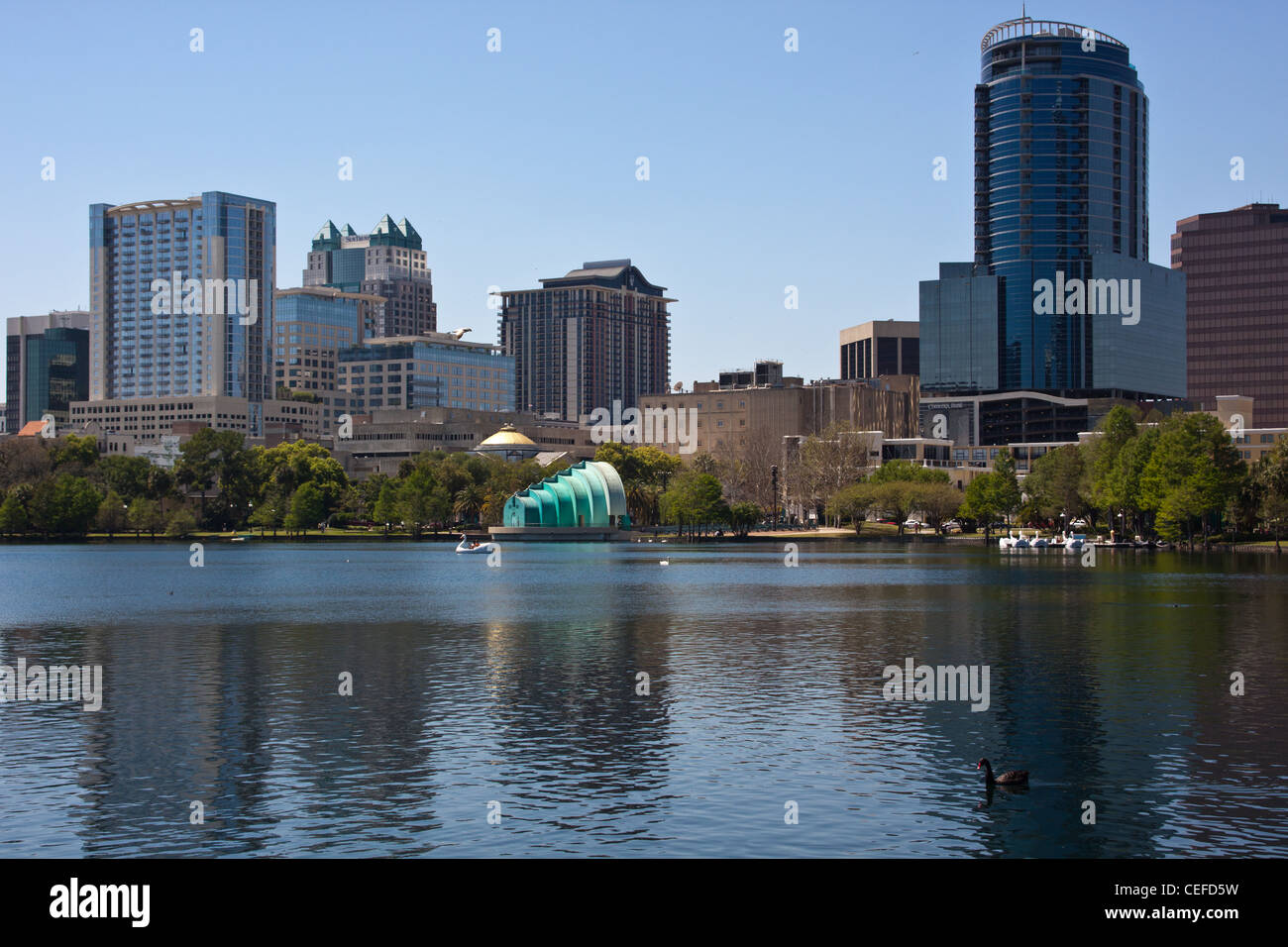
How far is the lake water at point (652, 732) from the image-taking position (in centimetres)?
2803

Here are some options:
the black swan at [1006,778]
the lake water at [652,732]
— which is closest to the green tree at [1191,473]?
the lake water at [652,732]

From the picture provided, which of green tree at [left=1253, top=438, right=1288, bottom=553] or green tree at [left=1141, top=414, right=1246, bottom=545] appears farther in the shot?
green tree at [left=1141, top=414, right=1246, bottom=545]

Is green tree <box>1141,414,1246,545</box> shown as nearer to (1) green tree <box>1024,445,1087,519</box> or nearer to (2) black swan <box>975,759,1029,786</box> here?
(1) green tree <box>1024,445,1087,519</box>

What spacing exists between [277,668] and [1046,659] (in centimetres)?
3129

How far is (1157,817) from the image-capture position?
94.4 ft

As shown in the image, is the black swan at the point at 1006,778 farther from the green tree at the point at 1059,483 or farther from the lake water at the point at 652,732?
the green tree at the point at 1059,483

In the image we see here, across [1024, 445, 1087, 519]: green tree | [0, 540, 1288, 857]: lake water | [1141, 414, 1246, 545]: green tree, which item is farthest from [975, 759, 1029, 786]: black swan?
[1024, 445, 1087, 519]: green tree

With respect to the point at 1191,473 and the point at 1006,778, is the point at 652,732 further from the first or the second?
the point at 1191,473

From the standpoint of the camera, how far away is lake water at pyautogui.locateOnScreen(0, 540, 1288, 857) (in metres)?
28.0

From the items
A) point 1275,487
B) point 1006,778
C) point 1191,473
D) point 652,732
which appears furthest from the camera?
point 1191,473

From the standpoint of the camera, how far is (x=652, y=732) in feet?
127

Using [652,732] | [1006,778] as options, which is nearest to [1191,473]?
[652,732]
